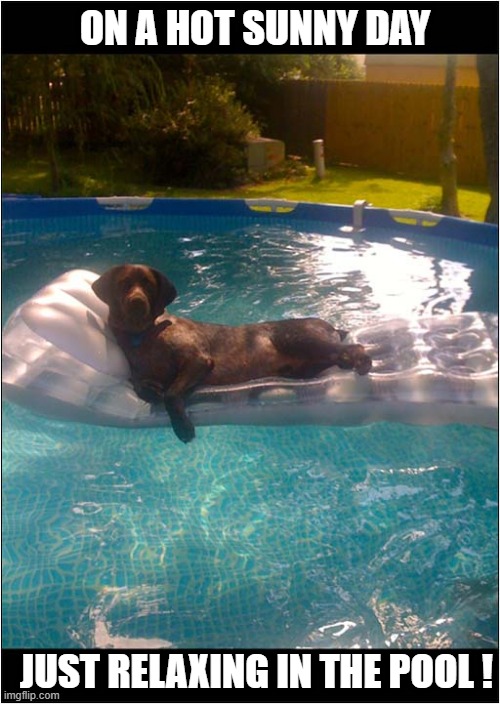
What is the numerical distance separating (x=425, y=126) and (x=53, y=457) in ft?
43.7

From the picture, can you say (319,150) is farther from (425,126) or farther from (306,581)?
(306,581)

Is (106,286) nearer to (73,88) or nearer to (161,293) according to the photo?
(161,293)

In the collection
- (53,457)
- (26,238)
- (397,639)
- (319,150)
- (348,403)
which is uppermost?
(319,150)

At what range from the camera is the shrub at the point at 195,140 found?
1416cm

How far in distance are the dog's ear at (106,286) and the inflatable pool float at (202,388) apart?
24 cm

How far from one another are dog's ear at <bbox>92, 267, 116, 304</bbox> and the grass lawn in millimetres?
8485

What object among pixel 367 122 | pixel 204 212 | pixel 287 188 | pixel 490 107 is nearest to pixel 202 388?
pixel 490 107

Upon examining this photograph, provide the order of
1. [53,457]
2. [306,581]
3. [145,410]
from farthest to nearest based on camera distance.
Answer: [53,457]
[145,410]
[306,581]

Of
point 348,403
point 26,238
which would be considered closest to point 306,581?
point 348,403

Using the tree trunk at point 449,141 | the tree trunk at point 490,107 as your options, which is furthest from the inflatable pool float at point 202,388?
the tree trunk at point 449,141

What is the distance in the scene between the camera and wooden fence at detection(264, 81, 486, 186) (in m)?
15.1

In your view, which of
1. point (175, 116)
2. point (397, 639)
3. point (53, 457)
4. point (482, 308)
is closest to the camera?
point (397, 639)

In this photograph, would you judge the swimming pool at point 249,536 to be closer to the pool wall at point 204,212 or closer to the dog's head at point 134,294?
the dog's head at point 134,294

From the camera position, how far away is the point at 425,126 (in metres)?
16.0
